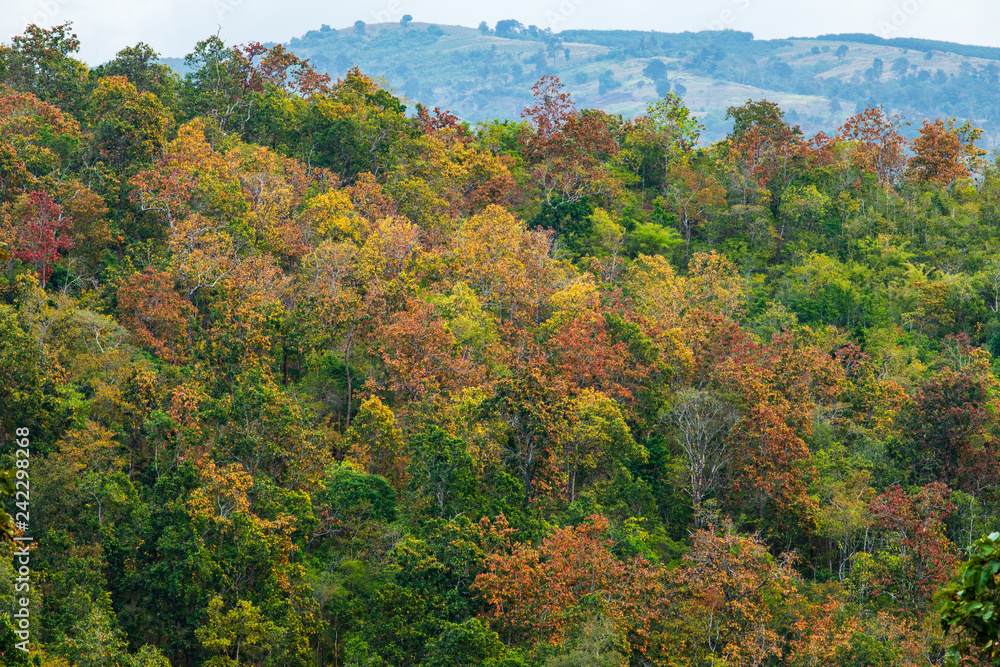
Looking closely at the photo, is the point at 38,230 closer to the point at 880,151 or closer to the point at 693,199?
the point at 693,199

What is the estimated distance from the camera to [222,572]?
2450cm

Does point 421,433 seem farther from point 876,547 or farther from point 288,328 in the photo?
point 876,547

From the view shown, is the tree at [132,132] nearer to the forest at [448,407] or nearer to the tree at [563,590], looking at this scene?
the forest at [448,407]

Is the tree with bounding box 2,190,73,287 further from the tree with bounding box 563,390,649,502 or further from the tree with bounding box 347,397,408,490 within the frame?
the tree with bounding box 563,390,649,502

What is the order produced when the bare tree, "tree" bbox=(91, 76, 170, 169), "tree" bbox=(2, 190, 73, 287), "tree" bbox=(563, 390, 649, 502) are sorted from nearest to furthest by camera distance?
"tree" bbox=(563, 390, 649, 502) < the bare tree < "tree" bbox=(2, 190, 73, 287) < "tree" bbox=(91, 76, 170, 169)

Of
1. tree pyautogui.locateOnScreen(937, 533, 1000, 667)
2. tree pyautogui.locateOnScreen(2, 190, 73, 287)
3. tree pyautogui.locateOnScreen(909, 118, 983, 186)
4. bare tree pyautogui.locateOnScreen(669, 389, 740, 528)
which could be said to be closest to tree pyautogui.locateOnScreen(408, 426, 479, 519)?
bare tree pyautogui.locateOnScreen(669, 389, 740, 528)

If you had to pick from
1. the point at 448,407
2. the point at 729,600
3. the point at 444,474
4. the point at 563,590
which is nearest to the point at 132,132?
the point at 448,407

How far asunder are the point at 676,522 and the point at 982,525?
871 cm

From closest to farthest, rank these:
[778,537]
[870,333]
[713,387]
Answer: [778,537]
[713,387]
[870,333]

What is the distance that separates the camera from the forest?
77.8 feet

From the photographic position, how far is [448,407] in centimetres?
2892

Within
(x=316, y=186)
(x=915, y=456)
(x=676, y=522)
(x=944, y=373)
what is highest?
(x=316, y=186)

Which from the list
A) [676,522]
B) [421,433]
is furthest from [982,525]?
[421,433]

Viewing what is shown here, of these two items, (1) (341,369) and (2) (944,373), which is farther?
(1) (341,369)
